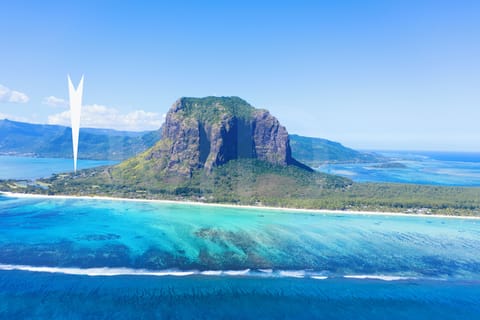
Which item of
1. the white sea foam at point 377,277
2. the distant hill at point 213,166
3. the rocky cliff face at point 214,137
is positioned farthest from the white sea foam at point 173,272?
the rocky cliff face at point 214,137

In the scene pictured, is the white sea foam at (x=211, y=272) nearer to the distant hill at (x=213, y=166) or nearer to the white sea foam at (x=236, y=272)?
the white sea foam at (x=236, y=272)

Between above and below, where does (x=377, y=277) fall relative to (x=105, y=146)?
below

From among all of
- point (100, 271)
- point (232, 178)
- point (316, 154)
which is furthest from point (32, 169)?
point (316, 154)

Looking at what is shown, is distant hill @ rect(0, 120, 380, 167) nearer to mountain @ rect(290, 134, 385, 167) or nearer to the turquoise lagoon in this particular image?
mountain @ rect(290, 134, 385, 167)

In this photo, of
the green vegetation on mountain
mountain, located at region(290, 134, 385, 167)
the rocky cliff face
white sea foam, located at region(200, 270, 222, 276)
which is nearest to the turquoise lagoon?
white sea foam, located at region(200, 270, 222, 276)

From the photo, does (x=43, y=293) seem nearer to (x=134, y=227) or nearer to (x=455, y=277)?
(x=134, y=227)

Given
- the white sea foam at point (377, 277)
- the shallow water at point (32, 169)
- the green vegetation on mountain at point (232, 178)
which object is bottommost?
the white sea foam at point (377, 277)

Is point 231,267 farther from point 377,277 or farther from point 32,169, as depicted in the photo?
point 32,169

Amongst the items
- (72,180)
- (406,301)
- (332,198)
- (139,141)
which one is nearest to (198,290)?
(406,301)
